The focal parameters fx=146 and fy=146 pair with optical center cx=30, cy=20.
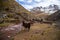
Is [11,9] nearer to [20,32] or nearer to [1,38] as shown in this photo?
[20,32]

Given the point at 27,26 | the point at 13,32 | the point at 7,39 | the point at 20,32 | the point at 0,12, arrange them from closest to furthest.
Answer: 1. the point at 7,39
2. the point at 13,32
3. the point at 20,32
4. the point at 27,26
5. the point at 0,12

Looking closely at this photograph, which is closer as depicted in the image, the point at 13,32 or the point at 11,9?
the point at 13,32

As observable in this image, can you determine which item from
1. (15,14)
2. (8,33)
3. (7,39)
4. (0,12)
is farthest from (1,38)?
(15,14)

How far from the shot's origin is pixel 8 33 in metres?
17.0

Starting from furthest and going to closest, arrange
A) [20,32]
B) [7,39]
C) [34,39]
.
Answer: [20,32], [34,39], [7,39]

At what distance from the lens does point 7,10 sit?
109 feet

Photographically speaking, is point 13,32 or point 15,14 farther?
point 15,14

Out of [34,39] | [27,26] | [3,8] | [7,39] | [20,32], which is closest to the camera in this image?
[7,39]

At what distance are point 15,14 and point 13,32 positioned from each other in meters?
15.6

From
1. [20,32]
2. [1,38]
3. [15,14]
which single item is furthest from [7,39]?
[15,14]

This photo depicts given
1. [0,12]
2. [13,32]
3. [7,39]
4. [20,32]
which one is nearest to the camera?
[7,39]

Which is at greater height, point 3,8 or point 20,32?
point 3,8

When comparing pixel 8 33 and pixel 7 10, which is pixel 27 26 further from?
pixel 7 10

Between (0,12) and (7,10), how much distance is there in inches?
124
